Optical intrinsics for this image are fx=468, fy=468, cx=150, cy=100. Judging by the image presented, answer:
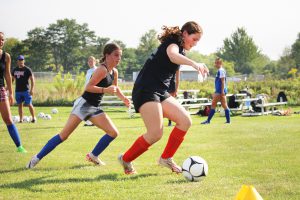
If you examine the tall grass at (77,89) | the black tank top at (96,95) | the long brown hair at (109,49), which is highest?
the long brown hair at (109,49)

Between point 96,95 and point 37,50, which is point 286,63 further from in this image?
point 96,95

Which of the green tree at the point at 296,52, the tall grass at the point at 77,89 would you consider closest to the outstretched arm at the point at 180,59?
the tall grass at the point at 77,89

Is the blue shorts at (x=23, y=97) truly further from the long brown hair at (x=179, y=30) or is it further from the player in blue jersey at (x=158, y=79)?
the long brown hair at (x=179, y=30)

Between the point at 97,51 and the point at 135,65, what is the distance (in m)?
10.8

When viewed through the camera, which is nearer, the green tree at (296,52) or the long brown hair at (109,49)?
the long brown hair at (109,49)

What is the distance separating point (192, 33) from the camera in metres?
5.99

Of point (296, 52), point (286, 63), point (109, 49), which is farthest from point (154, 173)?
point (286, 63)

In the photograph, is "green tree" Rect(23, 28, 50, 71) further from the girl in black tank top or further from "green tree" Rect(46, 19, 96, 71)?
the girl in black tank top

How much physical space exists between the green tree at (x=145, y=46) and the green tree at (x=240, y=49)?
2340 cm

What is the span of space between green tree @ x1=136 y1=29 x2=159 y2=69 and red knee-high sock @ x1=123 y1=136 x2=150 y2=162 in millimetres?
97627

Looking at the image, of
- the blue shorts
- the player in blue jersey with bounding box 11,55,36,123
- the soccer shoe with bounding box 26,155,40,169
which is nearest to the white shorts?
the soccer shoe with bounding box 26,155,40,169

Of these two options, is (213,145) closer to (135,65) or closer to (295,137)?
(295,137)

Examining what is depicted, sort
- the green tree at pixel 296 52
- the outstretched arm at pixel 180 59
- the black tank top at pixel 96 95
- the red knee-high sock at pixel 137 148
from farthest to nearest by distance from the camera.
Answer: the green tree at pixel 296 52, the black tank top at pixel 96 95, the red knee-high sock at pixel 137 148, the outstretched arm at pixel 180 59

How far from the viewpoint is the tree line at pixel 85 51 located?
8081 centimetres
